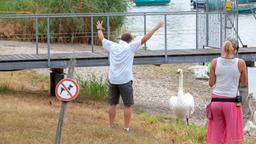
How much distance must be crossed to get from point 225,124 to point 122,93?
7.99 feet

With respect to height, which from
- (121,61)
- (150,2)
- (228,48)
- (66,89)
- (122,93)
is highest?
(150,2)

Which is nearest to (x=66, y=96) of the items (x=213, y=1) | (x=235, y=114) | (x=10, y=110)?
(x=235, y=114)

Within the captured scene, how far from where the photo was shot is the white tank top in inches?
360

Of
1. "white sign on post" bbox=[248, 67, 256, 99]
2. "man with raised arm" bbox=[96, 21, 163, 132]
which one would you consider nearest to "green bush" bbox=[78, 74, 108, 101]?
"man with raised arm" bbox=[96, 21, 163, 132]

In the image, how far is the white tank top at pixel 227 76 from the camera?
9.13 m

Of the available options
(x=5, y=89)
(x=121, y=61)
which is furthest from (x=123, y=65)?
(x=5, y=89)

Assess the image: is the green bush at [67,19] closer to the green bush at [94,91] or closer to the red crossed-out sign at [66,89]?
the green bush at [94,91]

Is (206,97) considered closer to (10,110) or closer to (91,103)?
(91,103)

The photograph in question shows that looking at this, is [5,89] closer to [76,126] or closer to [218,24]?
[76,126]

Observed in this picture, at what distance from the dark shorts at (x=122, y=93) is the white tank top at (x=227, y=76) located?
2.30 m

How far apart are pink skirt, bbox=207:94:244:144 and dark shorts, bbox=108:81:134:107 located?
216 cm

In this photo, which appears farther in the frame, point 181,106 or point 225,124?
point 181,106

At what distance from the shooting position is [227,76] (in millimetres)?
9125

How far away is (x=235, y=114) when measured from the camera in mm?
9188
